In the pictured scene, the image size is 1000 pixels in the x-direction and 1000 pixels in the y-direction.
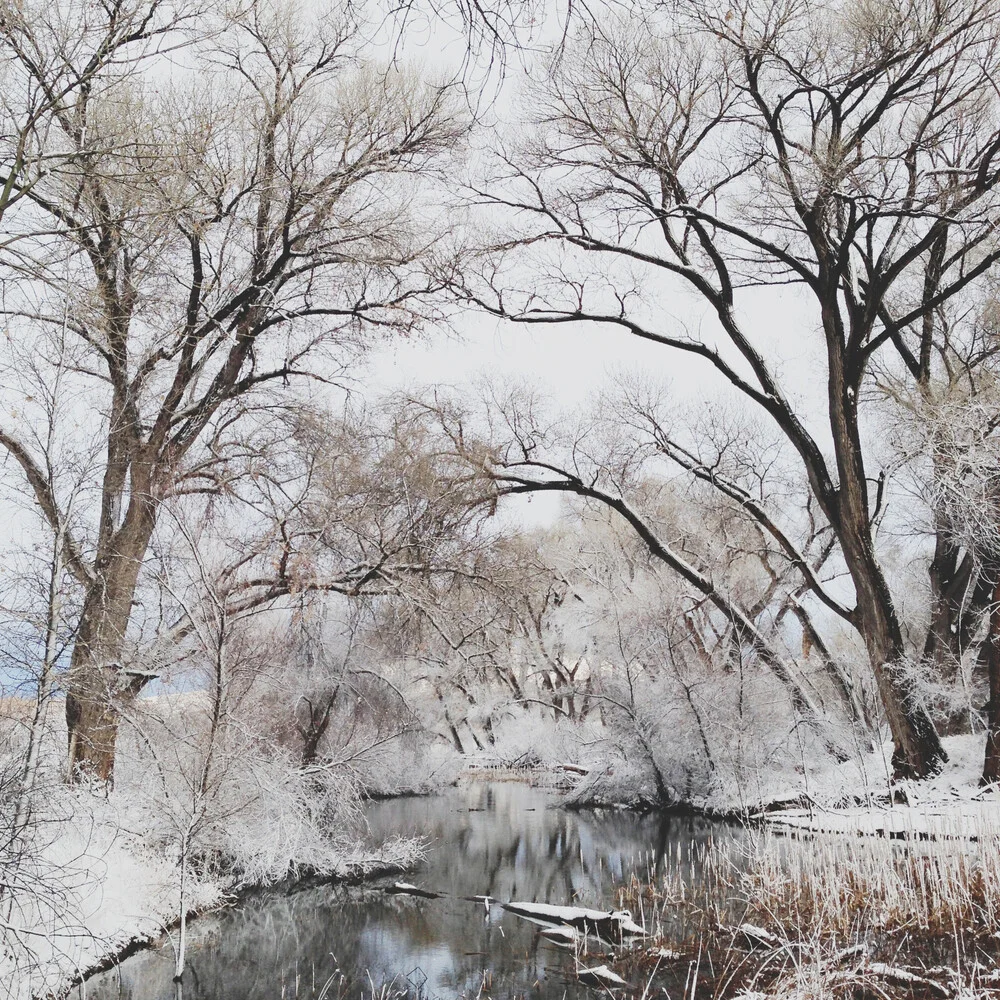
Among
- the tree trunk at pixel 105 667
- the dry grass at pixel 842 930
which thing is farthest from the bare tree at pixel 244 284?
the dry grass at pixel 842 930

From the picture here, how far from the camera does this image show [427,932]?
9133 millimetres

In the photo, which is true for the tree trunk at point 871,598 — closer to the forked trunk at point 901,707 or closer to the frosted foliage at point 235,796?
the forked trunk at point 901,707

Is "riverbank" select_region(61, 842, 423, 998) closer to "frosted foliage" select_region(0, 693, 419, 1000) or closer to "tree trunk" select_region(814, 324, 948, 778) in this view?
"frosted foliage" select_region(0, 693, 419, 1000)

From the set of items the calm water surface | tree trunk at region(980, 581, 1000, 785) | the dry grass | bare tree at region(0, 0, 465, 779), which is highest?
bare tree at region(0, 0, 465, 779)

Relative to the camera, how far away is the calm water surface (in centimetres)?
733

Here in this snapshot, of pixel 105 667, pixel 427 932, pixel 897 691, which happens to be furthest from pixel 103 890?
pixel 897 691

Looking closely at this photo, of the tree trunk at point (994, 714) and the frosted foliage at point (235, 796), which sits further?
the tree trunk at point (994, 714)

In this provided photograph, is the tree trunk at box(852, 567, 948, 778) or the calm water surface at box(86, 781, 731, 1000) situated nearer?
the calm water surface at box(86, 781, 731, 1000)

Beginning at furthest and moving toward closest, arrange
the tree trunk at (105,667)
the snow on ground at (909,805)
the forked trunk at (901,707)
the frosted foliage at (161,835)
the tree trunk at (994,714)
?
the forked trunk at (901,707)
the tree trunk at (994,714)
the snow on ground at (909,805)
the tree trunk at (105,667)
the frosted foliage at (161,835)

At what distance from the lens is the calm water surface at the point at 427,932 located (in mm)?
7332

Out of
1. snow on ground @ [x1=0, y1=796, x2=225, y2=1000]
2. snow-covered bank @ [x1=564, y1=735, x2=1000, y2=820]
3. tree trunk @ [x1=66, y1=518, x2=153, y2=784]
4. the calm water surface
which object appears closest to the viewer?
snow on ground @ [x1=0, y1=796, x2=225, y2=1000]

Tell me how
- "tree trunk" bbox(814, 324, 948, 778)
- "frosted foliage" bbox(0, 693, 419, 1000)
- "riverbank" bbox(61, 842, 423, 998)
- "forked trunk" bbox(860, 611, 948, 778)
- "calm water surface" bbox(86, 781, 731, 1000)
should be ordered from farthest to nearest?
"tree trunk" bbox(814, 324, 948, 778) → "forked trunk" bbox(860, 611, 948, 778) → "riverbank" bbox(61, 842, 423, 998) → "calm water surface" bbox(86, 781, 731, 1000) → "frosted foliage" bbox(0, 693, 419, 1000)

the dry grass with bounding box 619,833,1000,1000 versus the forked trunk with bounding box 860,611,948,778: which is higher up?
the forked trunk with bounding box 860,611,948,778

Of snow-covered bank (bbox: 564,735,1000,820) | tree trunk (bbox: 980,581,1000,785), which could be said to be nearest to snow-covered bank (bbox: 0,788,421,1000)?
snow-covered bank (bbox: 564,735,1000,820)
